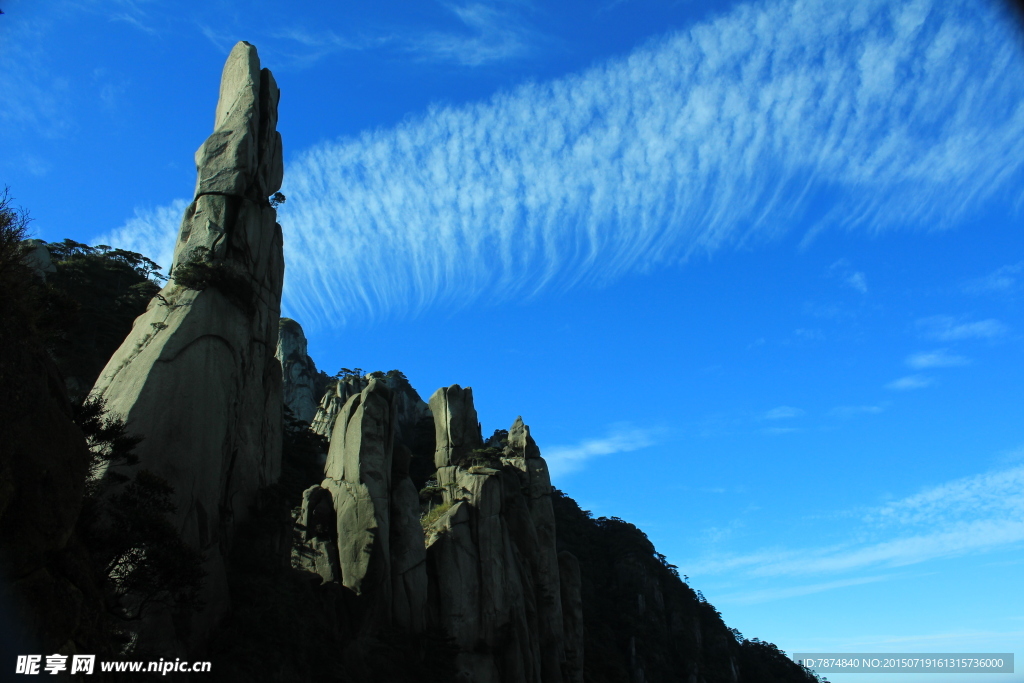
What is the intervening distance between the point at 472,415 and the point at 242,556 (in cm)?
2899

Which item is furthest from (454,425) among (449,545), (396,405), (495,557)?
(396,405)

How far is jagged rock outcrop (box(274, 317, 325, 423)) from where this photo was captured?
9312cm

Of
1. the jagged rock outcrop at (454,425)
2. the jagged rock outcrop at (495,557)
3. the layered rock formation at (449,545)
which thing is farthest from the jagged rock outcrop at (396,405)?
the layered rock formation at (449,545)

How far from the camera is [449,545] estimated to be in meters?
40.8

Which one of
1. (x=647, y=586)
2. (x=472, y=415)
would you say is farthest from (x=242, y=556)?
(x=647, y=586)

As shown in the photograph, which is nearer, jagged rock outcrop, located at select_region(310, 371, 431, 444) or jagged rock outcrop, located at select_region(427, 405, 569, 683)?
jagged rock outcrop, located at select_region(427, 405, 569, 683)

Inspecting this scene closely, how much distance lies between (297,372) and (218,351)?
6876cm

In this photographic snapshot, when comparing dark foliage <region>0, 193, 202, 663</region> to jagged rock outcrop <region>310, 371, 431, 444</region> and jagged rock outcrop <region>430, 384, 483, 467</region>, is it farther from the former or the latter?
jagged rock outcrop <region>310, 371, 431, 444</region>

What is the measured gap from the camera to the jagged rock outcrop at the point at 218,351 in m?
24.6

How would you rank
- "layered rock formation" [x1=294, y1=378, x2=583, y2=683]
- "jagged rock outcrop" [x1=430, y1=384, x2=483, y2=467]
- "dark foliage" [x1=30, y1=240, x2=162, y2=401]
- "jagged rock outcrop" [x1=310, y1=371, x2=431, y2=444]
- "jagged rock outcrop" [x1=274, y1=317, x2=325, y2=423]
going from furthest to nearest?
1. "jagged rock outcrop" [x1=274, y1=317, x2=325, y2=423]
2. "jagged rock outcrop" [x1=310, y1=371, x2=431, y2=444]
3. "jagged rock outcrop" [x1=430, y1=384, x2=483, y2=467]
4. "dark foliage" [x1=30, y1=240, x2=162, y2=401]
5. "layered rock formation" [x1=294, y1=378, x2=583, y2=683]

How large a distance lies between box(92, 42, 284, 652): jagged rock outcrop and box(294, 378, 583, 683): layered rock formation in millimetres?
4040

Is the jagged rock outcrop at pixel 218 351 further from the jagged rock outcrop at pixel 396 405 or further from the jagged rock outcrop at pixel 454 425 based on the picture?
the jagged rock outcrop at pixel 396 405

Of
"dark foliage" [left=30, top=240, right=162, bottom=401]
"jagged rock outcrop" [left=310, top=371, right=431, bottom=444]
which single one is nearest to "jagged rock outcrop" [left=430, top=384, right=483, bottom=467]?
"jagged rock outcrop" [left=310, top=371, right=431, bottom=444]

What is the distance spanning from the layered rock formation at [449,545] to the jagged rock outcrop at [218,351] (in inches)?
159
